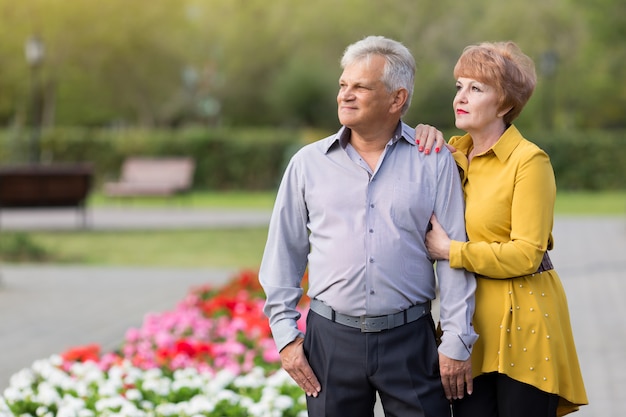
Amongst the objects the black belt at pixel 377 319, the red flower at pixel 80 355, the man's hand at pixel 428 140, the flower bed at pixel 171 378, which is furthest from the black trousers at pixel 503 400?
the red flower at pixel 80 355

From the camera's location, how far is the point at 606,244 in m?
13.1

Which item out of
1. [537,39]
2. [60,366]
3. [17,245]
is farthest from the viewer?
[537,39]

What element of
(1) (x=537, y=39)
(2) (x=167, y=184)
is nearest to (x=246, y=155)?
(2) (x=167, y=184)

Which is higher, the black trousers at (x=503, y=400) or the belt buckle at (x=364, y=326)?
the belt buckle at (x=364, y=326)

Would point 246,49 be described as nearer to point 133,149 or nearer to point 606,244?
point 133,149

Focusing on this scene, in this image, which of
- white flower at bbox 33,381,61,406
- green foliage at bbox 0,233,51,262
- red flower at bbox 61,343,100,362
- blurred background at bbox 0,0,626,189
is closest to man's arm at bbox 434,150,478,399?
white flower at bbox 33,381,61,406

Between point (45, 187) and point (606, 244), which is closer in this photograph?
point (606, 244)

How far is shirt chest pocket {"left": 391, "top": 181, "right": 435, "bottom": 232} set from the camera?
2859mm

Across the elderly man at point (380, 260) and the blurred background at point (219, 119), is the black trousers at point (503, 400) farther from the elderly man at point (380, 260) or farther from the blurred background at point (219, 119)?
the blurred background at point (219, 119)

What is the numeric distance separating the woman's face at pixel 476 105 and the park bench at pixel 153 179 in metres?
18.7

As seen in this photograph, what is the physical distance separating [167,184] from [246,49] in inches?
1292

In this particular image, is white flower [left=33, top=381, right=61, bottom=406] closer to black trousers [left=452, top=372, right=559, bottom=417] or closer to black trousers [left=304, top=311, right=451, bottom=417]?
black trousers [left=304, top=311, right=451, bottom=417]

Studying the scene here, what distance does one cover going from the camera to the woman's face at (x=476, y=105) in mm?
2844

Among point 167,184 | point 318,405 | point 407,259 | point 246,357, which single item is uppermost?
point 407,259
